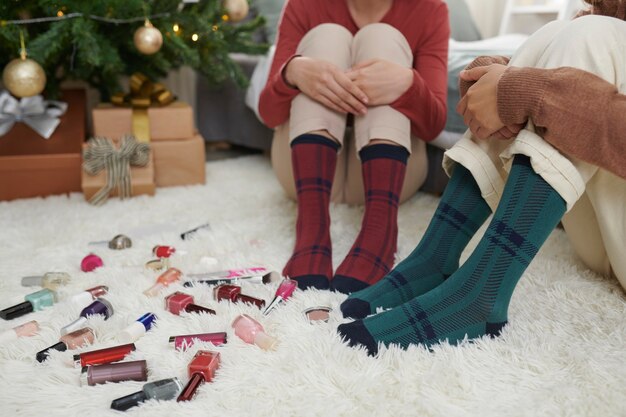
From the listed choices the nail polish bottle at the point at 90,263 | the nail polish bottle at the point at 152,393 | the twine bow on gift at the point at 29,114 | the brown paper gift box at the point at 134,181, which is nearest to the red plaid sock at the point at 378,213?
the nail polish bottle at the point at 152,393

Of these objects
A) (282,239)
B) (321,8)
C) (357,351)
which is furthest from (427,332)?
(321,8)

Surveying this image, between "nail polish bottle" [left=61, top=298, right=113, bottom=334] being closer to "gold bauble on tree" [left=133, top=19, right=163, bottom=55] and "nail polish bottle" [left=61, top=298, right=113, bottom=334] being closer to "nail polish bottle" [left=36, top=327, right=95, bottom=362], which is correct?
"nail polish bottle" [left=36, top=327, right=95, bottom=362]

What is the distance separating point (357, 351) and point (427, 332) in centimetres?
9

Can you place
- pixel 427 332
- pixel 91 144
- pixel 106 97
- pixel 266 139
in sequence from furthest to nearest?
1. pixel 266 139
2. pixel 106 97
3. pixel 91 144
4. pixel 427 332

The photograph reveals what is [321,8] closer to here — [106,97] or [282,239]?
[282,239]

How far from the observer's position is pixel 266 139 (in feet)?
6.03

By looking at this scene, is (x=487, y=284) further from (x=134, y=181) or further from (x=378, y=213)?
(x=134, y=181)

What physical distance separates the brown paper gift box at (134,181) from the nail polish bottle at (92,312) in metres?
0.61

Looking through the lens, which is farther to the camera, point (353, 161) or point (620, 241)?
point (353, 161)

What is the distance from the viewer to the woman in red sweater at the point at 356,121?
0.88 metres

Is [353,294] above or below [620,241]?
below

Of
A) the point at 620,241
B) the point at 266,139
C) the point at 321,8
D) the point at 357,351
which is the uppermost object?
the point at 321,8

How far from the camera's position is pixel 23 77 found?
1.24 meters

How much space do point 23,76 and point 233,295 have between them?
85cm
